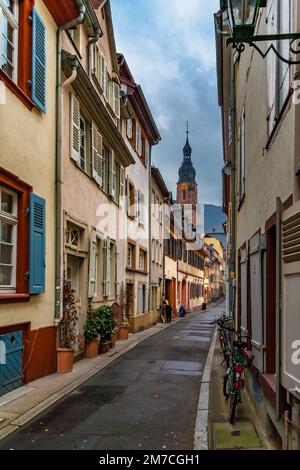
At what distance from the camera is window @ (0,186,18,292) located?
8172mm

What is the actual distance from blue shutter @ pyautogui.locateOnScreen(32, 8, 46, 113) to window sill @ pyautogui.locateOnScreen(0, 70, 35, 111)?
0.21m

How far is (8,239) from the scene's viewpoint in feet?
27.9

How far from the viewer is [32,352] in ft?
29.3

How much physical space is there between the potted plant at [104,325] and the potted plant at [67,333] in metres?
2.05

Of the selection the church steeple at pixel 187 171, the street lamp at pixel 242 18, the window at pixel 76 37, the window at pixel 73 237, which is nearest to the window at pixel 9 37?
the window at pixel 76 37

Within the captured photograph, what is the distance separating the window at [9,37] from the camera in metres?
8.07

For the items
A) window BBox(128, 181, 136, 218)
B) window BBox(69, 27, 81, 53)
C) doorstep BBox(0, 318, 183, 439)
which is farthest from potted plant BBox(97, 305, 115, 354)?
window BBox(128, 181, 136, 218)

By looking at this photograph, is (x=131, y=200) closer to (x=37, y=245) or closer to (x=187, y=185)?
(x=37, y=245)

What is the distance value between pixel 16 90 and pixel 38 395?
502 centimetres

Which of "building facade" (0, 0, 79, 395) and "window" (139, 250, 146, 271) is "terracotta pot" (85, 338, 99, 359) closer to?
"building facade" (0, 0, 79, 395)

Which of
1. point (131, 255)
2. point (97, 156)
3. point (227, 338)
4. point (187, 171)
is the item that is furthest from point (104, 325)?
point (187, 171)

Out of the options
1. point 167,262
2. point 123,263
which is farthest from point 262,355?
point 167,262

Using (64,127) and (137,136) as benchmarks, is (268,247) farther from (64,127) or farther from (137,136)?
(137,136)

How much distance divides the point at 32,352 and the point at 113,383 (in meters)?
1.65
